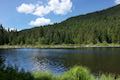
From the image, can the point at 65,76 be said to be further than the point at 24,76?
Yes

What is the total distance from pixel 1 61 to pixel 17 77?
9.94ft

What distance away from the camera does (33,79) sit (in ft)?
65.0

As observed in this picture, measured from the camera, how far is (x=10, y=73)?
19781 mm

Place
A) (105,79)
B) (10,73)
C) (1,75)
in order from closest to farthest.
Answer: (1,75) → (10,73) → (105,79)

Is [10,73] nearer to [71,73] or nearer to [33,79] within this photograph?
[33,79]

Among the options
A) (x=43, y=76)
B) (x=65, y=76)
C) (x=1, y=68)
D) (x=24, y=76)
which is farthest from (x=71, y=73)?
(x=1, y=68)

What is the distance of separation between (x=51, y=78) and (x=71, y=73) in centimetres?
162

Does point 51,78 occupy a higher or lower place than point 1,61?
lower

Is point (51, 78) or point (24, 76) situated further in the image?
point (51, 78)

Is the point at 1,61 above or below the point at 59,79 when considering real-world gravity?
above

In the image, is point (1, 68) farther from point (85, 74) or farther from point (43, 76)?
point (85, 74)

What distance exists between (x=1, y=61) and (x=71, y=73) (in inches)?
219

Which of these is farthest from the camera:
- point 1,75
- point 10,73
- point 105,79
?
point 105,79

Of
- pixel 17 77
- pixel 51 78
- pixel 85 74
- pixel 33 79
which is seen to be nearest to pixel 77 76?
pixel 85 74
